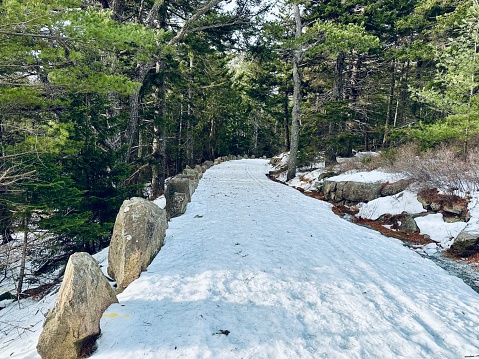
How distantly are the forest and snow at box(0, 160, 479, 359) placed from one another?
2480 mm

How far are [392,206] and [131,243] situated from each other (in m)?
7.83

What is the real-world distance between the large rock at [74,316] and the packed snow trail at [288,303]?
20 cm

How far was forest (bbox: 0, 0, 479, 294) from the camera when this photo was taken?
561cm

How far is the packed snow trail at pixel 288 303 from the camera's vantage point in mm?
3021

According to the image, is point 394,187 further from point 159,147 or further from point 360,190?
point 159,147

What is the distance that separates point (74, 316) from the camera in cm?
289

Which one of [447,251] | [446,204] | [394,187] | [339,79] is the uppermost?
[339,79]

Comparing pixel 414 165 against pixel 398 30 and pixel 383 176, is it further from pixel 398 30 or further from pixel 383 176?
pixel 398 30

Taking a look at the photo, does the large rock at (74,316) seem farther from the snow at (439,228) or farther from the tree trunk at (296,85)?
the tree trunk at (296,85)

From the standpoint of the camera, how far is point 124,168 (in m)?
7.43

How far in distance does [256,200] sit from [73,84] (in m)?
6.32

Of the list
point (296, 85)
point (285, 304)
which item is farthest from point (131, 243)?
point (296, 85)

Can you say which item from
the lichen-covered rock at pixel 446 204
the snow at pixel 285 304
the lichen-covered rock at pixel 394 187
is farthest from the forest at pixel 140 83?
the lichen-covered rock at pixel 446 204

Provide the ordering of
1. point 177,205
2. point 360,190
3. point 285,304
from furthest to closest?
1. point 360,190
2. point 177,205
3. point 285,304
